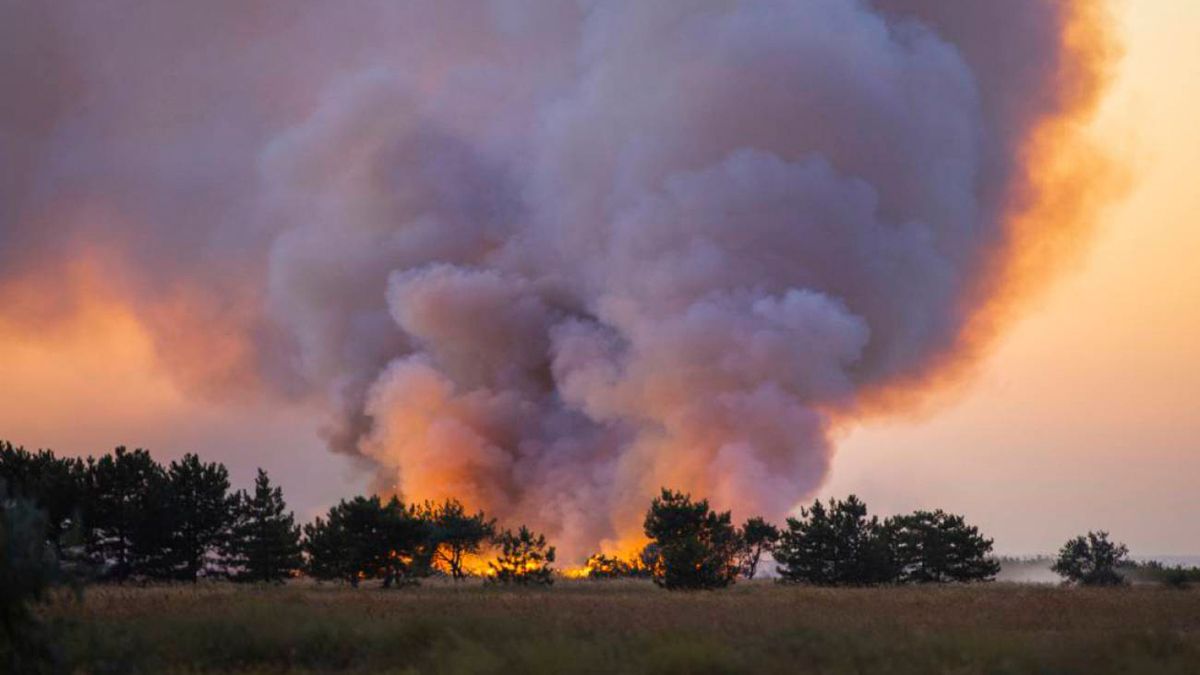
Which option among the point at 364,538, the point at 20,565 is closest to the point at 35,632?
the point at 20,565

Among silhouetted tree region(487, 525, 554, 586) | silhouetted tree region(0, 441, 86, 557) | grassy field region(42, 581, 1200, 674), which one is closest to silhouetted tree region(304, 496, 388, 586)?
silhouetted tree region(487, 525, 554, 586)

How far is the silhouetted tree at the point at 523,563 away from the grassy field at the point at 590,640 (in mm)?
24079

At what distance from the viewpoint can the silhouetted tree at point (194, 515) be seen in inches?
2005

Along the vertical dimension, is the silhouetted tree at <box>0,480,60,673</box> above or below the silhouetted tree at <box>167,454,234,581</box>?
below

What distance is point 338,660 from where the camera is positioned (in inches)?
808

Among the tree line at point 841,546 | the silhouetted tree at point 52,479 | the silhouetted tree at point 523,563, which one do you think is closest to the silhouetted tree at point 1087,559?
the tree line at point 841,546

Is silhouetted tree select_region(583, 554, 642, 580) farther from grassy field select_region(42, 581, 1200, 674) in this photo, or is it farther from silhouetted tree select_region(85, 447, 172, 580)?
grassy field select_region(42, 581, 1200, 674)

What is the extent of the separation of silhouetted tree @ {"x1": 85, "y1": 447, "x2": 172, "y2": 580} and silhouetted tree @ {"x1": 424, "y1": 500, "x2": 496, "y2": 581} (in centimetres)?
1455

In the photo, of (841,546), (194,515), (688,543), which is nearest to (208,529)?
(194,515)

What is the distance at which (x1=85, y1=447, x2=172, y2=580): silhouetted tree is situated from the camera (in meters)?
49.2

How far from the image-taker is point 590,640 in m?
21.3

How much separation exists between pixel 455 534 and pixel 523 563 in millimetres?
7745

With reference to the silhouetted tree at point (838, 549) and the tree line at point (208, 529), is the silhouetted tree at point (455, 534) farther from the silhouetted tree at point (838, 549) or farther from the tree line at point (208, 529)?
the silhouetted tree at point (838, 549)

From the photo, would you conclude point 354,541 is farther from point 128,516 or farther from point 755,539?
point 755,539
